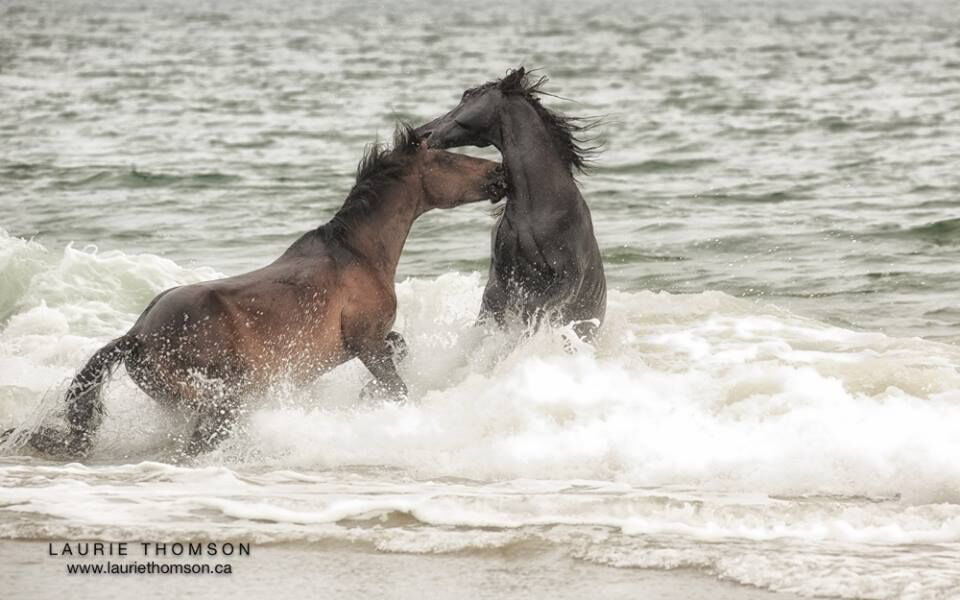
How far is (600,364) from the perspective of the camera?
8.14m

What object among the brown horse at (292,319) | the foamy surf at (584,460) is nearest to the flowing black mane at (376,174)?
the brown horse at (292,319)

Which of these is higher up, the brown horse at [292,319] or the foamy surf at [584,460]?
the brown horse at [292,319]

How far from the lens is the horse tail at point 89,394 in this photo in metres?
7.06

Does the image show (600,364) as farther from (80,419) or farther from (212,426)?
(80,419)

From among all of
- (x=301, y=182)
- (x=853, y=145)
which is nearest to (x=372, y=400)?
(x=301, y=182)

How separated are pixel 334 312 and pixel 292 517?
1.61 metres

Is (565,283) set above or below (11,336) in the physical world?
above

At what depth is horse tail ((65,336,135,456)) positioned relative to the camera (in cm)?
706

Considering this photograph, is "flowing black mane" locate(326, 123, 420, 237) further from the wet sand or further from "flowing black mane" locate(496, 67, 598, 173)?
the wet sand

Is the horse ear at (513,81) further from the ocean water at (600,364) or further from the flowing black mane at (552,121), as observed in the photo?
the ocean water at (600,364)

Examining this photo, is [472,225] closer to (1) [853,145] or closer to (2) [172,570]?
(1) [853,145]

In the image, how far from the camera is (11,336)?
9.91 meters

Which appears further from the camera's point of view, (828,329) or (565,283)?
(828,329)

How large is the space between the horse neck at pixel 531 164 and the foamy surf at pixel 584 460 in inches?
27.9
